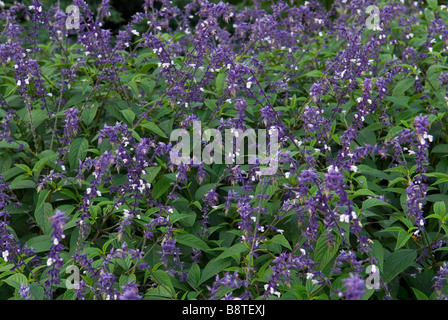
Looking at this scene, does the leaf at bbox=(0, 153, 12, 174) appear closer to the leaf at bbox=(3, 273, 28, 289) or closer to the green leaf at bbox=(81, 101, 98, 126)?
the green leaf at bbox=(81, 101, 98, 126)

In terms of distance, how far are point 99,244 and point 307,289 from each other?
1.45 meters

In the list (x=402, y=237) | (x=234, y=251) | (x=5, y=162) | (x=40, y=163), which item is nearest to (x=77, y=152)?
(x=40, y=163)

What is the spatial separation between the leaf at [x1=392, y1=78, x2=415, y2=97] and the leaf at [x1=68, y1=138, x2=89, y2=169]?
2.52 metres

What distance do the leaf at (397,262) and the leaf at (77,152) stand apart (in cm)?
221

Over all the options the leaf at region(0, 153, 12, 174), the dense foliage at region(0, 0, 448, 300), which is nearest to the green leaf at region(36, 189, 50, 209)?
the dense foliage at region(0, 0, 448, 300)

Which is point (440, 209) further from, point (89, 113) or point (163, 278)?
point (89, 113)

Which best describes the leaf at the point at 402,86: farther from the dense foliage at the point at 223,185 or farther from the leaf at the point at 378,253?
the leaf at the point at 378,253

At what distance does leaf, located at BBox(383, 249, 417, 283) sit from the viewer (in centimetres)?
328

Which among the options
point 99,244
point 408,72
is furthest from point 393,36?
point 99,244

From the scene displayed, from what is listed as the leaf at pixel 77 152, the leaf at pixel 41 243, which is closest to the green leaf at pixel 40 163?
the leaf at pixel 77 152

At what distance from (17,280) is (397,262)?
2239mm

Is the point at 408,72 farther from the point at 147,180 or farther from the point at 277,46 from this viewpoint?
the point at 147,180

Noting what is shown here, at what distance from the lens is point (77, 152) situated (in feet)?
13.3
